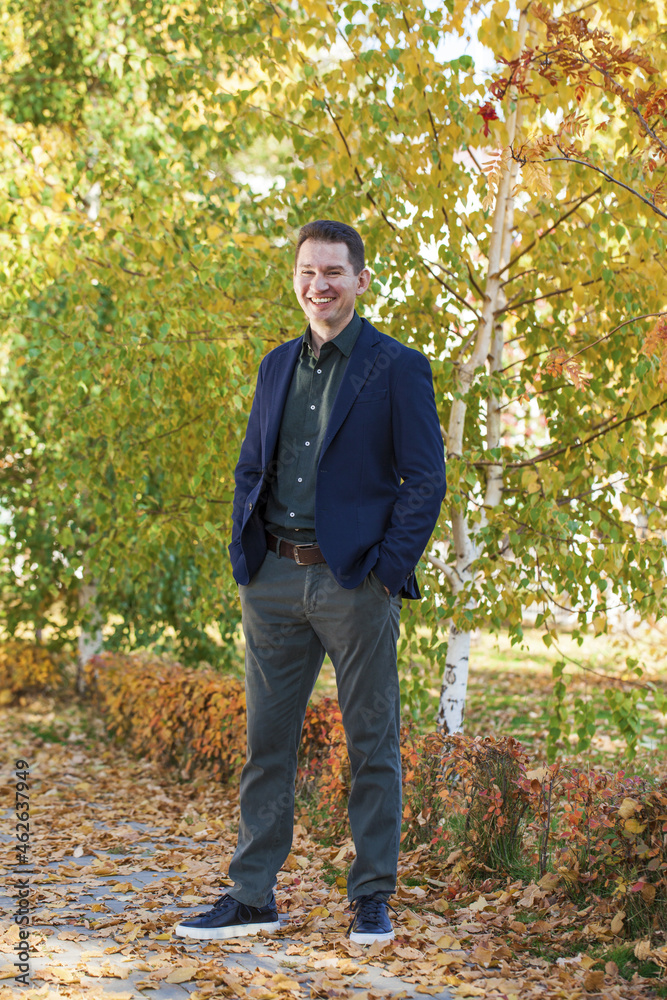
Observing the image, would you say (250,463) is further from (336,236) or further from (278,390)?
(336,236)

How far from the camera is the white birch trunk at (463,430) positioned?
4.66m

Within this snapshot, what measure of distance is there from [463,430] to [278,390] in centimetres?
195

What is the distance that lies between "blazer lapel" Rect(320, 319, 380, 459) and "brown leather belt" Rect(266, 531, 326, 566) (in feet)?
1.02

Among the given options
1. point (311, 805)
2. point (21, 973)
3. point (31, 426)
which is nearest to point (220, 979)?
point (21, 973)

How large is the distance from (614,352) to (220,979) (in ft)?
10.5

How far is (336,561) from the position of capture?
279 centimetres

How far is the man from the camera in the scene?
112 inches

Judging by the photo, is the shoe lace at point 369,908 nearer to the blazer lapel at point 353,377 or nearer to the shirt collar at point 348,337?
the blazer lapel at point 353,377

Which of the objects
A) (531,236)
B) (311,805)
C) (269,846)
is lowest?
(311,805)

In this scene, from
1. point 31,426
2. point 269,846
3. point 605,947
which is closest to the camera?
point 605,947

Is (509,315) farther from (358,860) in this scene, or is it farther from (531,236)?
(358,860)

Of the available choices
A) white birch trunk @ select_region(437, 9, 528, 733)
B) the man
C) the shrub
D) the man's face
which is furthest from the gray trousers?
the shrub

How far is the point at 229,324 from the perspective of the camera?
4504 millimetres

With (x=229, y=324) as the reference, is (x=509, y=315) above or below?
above
